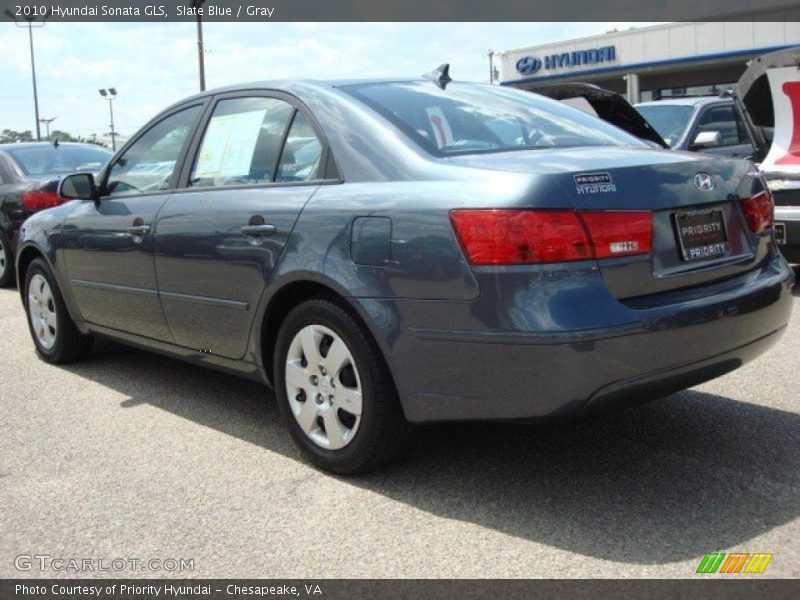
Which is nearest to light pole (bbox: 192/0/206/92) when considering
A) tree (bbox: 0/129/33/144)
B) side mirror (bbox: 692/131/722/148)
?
tree (bbox: 0/129/33/144)

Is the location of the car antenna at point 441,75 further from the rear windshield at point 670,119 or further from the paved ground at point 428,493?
the rear windshield at point 670,119

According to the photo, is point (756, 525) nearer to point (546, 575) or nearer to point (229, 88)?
point (546, 575)

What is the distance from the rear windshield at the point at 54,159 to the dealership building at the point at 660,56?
81.6ft

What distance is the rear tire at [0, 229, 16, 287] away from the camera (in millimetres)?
9734

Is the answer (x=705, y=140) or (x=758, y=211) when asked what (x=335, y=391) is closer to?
(x=758, y=211)

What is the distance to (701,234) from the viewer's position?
334cm

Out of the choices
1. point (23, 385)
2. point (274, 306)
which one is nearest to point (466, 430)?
point (274, 306)

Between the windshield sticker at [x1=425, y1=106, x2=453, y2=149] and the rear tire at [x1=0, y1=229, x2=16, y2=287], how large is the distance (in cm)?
722

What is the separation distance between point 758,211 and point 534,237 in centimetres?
121

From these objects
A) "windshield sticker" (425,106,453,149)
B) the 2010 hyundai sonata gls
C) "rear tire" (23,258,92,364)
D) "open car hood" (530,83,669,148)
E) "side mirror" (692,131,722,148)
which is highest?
"open car hood" (530,83,669,148)

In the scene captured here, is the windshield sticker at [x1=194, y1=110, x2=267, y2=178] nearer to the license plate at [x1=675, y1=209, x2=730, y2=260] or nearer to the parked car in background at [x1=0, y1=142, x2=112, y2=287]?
the license plate at [x1=675, y1=209, x2=730, y2=260]

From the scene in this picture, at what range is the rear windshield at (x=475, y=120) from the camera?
144 inches

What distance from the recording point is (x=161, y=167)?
4816 mm
